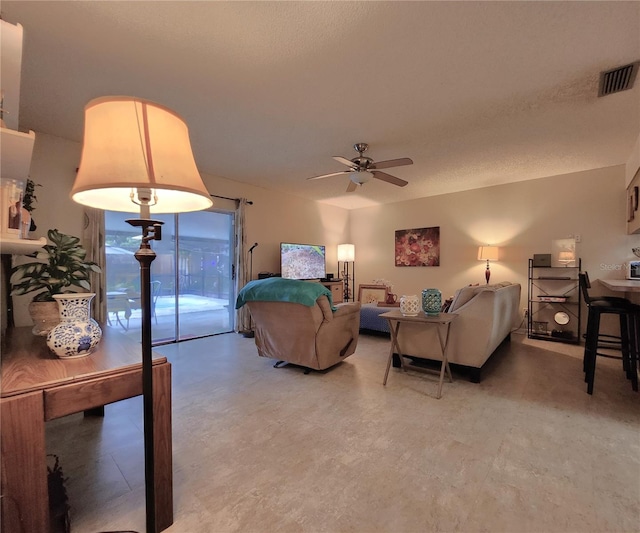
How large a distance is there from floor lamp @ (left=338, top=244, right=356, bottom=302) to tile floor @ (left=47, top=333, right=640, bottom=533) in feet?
12.4

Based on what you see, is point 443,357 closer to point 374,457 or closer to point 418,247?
point 374,457

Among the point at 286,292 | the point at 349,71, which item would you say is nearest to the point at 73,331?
the point at 286,292

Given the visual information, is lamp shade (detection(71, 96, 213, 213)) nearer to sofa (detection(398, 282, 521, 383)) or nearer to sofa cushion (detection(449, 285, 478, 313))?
sofa (detection(398, 282, 521, 383))

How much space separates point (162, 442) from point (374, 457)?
1.13m

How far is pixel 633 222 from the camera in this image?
361cm

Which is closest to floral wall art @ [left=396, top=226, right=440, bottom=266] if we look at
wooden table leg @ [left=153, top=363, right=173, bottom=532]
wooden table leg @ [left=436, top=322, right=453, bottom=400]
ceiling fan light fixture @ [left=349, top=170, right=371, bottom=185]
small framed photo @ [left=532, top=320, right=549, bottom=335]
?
small framed photo @ [left=532, top=320, right=549, bottom=335]

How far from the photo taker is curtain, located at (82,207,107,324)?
135 inches

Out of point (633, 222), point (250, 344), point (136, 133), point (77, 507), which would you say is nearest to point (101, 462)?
point (77, 507)

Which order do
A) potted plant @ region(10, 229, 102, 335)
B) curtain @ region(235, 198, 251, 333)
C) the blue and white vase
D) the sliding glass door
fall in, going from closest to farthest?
the blue and white vase < potted plant @ region(10, 229, 102, 335) < the sliding glass door < curtain @ region(235, 198, 251, 333)

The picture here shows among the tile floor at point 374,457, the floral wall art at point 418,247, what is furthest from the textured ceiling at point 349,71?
the tile floor at point 374,457

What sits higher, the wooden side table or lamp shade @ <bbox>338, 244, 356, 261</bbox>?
lamp shade @ <bbox>338, 244, 356, 261</bbox>

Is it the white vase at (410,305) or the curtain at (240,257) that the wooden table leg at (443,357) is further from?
the curtain at (240,257)

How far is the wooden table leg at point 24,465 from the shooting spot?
2.92ft


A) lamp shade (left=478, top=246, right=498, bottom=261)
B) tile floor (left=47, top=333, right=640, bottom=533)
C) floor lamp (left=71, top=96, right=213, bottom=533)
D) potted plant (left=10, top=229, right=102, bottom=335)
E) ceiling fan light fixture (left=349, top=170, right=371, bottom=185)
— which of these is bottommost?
tile floor (left=47, top=333, right=640, bottom=533)
